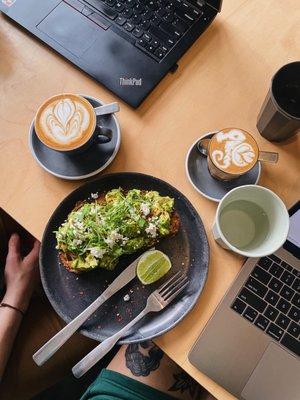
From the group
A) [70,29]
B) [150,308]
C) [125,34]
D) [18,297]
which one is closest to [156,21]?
[125,34]

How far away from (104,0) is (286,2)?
14.9 inches

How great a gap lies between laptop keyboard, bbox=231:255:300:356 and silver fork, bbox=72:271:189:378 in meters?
0.10

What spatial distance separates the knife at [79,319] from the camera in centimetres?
74

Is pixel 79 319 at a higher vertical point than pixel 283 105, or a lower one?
lower

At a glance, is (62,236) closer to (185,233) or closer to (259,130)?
(185,233)

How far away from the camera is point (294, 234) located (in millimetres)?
794

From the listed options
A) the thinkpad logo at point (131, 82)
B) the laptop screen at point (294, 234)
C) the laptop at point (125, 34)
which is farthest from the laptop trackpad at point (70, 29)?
the laptop screen at point (294, 234)

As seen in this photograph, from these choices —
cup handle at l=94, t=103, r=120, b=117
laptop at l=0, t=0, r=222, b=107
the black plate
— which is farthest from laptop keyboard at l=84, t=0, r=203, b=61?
the black plate

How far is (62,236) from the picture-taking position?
752 millimetres

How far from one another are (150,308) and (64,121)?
1.17ft

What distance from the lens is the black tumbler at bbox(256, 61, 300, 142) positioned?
76 centimetres

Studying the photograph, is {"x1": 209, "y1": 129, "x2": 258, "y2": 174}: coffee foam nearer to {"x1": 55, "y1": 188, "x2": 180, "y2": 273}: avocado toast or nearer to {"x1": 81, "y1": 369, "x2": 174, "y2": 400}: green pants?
{"x1": 55, "y1": 188, "x2": 180, "y2": 273}: avocado toast

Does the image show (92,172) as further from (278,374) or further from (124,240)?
(278,374)

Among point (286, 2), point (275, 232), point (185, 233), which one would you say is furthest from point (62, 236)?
point (286, 2)
